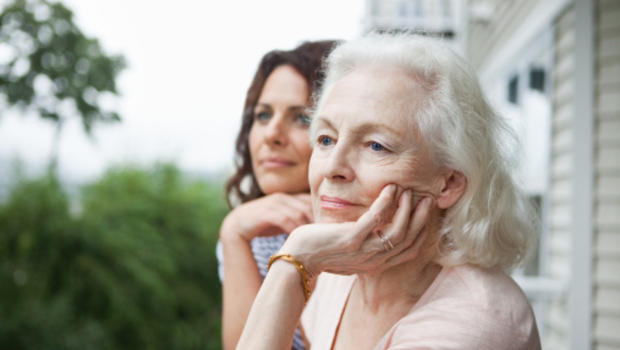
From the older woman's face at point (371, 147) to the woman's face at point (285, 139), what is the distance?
0.47 metres

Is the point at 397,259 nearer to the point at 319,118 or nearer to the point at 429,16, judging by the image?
the point at 319,118

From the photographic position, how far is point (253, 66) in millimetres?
1914

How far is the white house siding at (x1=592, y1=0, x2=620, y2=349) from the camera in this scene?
133 inches

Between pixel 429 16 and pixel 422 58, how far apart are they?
6.88 m

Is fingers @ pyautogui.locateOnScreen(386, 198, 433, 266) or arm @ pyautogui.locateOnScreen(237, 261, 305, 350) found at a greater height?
fingers @ pyautogui.locateOnScreen(386, 198, 433, 266)

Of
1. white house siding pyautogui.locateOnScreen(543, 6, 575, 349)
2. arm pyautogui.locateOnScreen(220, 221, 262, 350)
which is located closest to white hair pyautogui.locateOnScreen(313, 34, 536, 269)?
arm pyautogui.locateOnScreen(220, 221, 262, 350)

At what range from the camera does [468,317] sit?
110 centimetres

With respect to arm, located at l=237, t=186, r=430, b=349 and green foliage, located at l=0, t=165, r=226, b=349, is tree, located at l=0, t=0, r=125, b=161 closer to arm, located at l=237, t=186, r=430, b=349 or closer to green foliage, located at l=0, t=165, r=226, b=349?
green foliage, located at l=0, t=165, r=226, b=349

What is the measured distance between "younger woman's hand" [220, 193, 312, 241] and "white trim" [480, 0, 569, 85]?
2038 mm

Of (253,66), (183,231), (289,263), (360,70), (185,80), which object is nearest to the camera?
(289,263)

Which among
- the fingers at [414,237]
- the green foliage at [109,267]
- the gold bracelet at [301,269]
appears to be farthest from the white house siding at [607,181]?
the green foliage at [109,267]

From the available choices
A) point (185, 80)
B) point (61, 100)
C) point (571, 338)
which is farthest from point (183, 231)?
point (571, 338)

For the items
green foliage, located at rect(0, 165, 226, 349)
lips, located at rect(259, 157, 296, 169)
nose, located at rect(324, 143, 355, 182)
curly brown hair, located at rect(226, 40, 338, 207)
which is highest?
curly brown hair, located at rect(226, 40, 338, 207)

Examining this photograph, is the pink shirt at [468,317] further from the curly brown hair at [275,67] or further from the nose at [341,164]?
the curly brown hair at [275,67]
